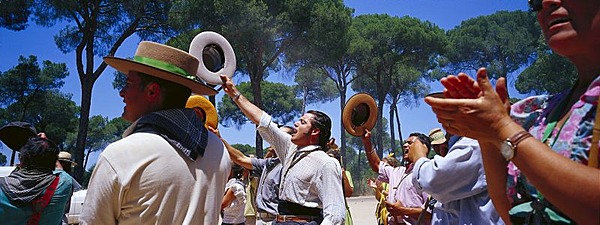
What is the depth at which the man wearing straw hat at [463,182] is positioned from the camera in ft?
8.70

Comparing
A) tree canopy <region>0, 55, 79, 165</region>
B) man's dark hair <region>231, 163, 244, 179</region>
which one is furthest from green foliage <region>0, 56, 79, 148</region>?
man's dark hair <region>231, 163, 244, 179</region>

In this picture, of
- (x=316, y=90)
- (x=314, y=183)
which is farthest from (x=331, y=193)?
(x=316, y=90)

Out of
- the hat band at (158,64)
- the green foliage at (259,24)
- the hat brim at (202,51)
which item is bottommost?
the hat band at (158,64)

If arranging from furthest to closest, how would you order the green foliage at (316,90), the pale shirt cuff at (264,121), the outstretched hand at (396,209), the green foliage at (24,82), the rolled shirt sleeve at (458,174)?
the green foliage at (316,90), the green foliage at (24,82), the outstretched hand at (396,209), the pale shirt cuff at (264,121), the rolled shirt sleeve at (458,174)

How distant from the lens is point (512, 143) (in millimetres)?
1180

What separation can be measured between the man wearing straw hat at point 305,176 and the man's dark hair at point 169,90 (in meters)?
1.28

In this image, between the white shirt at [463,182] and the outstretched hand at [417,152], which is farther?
the outstretched hand at [417,152]

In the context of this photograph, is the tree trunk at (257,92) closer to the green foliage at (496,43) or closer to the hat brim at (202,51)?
the green foliage at (496,43)

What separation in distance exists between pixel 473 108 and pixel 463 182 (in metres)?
1.62

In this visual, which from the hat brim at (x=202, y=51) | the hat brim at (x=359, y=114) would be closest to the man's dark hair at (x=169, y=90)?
the hat brim at (x=202, y=51)

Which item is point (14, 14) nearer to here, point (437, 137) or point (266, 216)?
point (266, 216)

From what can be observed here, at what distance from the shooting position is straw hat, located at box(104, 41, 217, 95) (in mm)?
2281

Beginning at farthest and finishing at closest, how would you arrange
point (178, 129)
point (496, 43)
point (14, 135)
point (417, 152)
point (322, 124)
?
point (496, 43) → point (14, 135) → point (322, 124) → point (417, 152) → point (178, 129)

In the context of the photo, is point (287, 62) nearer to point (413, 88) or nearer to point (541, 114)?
point (413, 88)
